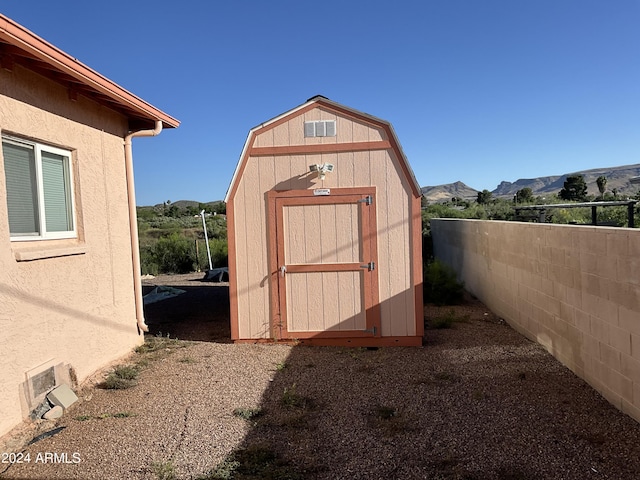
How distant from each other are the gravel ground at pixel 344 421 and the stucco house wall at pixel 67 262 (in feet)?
1.55

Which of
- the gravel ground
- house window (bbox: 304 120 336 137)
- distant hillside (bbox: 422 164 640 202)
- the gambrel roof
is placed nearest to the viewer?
the gravel ground

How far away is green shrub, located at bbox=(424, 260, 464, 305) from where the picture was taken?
33.7ft

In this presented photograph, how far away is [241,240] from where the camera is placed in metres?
7.03

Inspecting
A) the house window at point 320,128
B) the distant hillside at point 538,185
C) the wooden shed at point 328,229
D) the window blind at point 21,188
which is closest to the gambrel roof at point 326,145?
the wooden shed at point 328,229

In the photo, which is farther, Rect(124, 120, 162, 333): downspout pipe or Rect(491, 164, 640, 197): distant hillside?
Rect(491, 164, 640, 197): distant hillside

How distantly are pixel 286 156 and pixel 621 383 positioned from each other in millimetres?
4671

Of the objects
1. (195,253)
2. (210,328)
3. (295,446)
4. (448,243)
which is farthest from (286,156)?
(195,253)

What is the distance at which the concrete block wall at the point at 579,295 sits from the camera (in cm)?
423

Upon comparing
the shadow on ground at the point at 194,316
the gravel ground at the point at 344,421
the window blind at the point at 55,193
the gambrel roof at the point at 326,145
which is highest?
the gambrel roof at the point at 326,145

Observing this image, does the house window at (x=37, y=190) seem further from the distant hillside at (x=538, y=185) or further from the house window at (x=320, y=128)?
the distant hillside at (x=538, y=185)

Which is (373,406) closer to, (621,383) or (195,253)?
(621,383)

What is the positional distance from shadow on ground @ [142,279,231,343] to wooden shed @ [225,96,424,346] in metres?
1.34

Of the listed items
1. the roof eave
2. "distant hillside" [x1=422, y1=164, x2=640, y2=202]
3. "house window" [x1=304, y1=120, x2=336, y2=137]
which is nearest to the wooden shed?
"house window" [x1=304, y1=120, x2=336, y2=137]

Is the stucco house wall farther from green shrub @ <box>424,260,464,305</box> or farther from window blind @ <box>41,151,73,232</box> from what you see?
green shrub @ <box>424,260,464,305</box>
